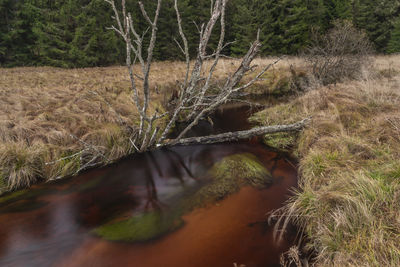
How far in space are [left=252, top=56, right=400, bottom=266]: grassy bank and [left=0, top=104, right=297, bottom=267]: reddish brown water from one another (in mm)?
532

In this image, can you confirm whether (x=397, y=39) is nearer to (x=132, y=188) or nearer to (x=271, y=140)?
(x=271, y=140)

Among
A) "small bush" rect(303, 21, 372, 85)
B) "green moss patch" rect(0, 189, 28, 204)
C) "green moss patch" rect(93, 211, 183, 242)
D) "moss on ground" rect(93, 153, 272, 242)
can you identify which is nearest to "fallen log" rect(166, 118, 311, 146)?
"moss on ground" rect(93, 153, 272, 242)

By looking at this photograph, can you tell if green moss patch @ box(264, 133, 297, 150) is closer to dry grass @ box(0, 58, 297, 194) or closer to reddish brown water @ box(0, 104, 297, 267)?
reddish brown water @ box(0, 104, 297, 267)

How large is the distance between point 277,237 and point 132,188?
2665 millimetres

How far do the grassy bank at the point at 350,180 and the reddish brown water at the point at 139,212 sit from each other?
53 cm

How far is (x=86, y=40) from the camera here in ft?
55.3

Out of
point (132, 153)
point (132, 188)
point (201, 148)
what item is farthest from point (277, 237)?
point (132, 153)

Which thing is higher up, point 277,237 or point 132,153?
point 132,153

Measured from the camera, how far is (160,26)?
2336 cm

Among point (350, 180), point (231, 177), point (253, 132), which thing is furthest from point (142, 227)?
point (253, 132)

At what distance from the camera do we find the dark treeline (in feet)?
53.1

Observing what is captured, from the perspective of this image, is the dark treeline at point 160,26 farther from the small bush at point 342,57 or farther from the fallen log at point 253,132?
the fallen log at point 253,132

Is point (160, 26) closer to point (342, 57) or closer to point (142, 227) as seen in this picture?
point (342, 57)

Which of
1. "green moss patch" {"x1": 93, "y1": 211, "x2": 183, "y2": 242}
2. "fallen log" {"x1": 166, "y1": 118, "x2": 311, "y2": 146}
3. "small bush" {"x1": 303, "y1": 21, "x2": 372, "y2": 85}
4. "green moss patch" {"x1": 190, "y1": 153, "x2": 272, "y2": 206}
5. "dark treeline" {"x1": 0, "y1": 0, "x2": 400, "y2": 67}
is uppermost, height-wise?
"dark treeline" {"x1": 0, "y1": 0, "x2": 400, "y2": 67}
